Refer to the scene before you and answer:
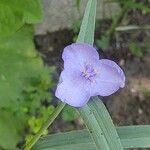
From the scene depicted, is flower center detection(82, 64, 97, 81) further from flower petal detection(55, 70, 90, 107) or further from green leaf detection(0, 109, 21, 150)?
green leaf detection(0, 109, 21, 150)

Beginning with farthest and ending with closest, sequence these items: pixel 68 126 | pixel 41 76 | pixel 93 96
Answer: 1. pixel 68 126
2. pixel 41 76
3. pixel 93 96

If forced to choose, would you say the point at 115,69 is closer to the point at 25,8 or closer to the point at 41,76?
the point at 25,8

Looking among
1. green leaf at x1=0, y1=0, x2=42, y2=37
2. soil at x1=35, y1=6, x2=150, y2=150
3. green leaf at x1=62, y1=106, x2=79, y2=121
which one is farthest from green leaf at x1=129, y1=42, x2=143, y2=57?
green leaf at x1=0, y1=0, x2=42, y2=37

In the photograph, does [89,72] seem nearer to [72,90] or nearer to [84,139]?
[72,90]

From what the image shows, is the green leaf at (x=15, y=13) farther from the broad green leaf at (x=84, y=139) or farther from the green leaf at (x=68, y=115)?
the green leaf at (x=68, y=115)

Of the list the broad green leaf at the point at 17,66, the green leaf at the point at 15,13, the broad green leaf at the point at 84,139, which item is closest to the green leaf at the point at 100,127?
the broad green leaf at the point at 84,139

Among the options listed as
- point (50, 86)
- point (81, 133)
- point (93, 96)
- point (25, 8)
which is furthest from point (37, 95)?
point (93, 96)
